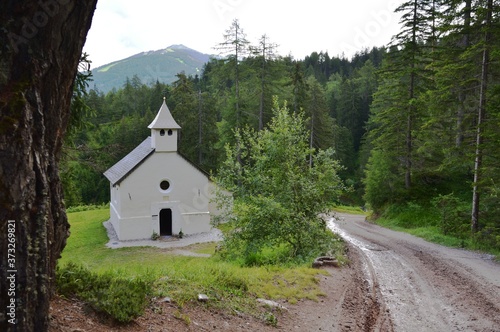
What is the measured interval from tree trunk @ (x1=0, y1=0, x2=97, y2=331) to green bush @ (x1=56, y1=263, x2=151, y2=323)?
138 cm

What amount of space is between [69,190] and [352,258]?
36.7 metres

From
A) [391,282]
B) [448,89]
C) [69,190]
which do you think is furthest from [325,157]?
[69,190]

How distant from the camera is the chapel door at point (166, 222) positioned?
26.4 metres

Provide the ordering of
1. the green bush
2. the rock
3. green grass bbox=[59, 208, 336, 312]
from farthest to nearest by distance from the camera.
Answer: the rock → green grass bbox=[59, 208, 336, 312] → the green bush

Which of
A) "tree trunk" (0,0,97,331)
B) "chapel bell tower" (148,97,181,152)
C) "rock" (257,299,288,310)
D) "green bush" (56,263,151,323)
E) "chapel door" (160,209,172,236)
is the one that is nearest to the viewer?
"tree trunk" (0,0,97,331)

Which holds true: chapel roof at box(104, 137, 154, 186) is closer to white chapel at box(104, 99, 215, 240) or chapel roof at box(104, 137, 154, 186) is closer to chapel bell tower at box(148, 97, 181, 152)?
white chapel at box(104, 99, 215, 240)

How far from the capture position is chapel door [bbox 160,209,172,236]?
2635 cm

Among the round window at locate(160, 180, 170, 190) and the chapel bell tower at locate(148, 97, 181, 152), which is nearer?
the chapel bell tower at locate(148, 97, 181, 152)

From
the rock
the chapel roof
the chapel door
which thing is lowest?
the chapel door

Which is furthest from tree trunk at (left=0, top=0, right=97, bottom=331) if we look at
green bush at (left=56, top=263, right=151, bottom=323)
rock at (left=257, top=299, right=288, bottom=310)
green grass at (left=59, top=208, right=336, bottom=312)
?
rock at (left=257, top=299, right=288, bottom=310)

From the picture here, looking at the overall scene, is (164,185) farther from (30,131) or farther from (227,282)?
(30,131)

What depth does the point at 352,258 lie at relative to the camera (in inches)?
509

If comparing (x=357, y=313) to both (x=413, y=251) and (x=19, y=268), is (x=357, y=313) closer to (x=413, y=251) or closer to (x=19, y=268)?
(x=19, y=268)

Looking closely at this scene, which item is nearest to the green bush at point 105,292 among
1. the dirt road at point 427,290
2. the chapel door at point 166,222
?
the dirt road at point 427,290
